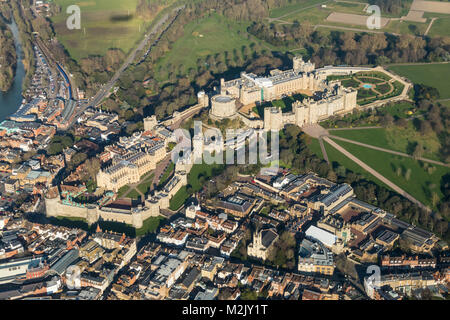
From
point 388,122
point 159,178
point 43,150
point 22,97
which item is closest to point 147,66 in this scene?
point 22,97

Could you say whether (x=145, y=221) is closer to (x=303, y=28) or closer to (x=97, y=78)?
(x=97, y=78)

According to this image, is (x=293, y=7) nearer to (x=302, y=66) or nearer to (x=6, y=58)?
(x=302, y=66)

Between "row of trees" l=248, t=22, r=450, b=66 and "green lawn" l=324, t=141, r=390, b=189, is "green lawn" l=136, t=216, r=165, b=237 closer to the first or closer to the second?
"green lawn" l=324, t=141, r=390, b=189
